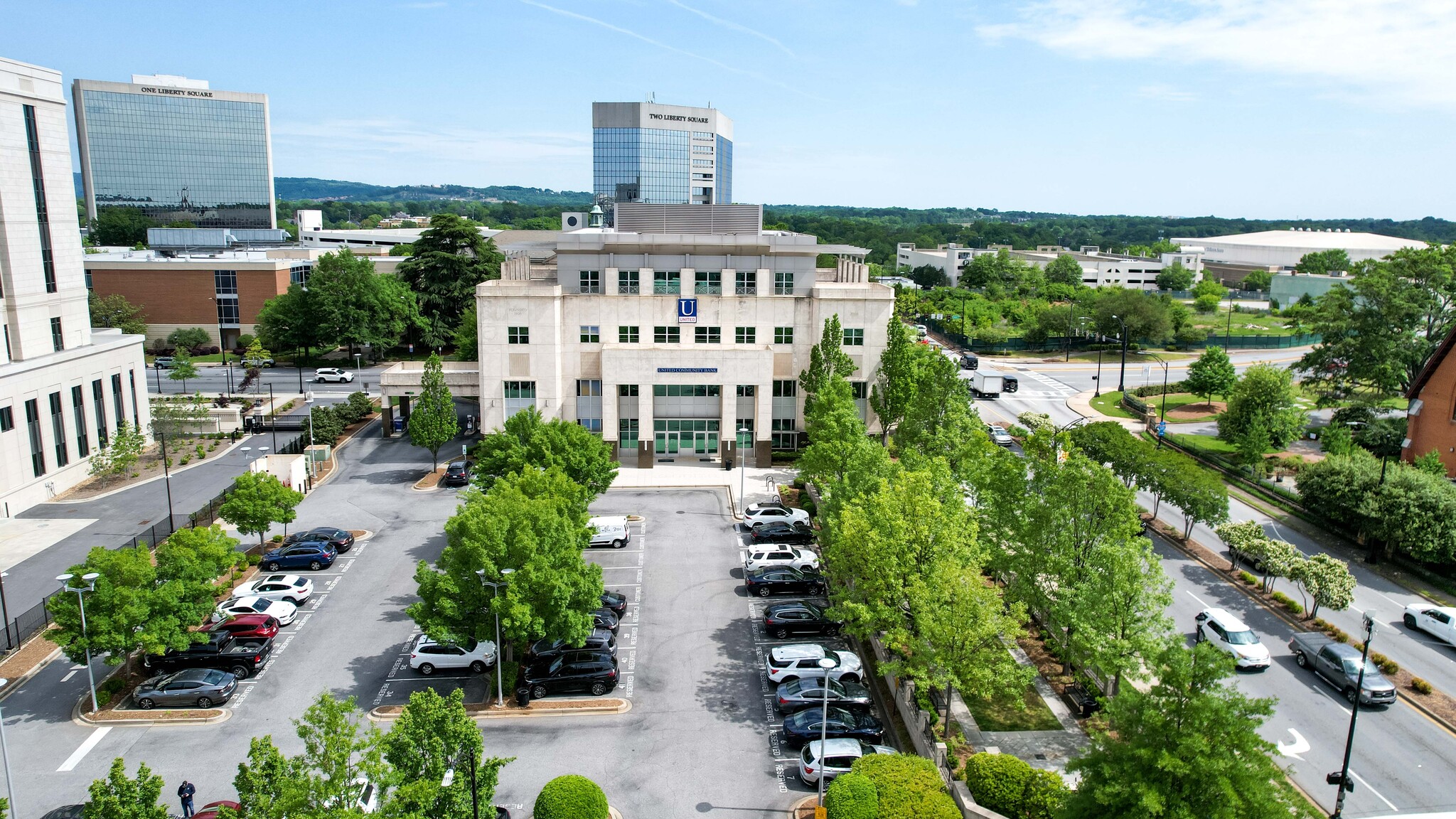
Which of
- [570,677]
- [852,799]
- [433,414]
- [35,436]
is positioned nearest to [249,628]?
[570,677]

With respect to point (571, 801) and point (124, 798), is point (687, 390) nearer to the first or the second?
point (571, 801)

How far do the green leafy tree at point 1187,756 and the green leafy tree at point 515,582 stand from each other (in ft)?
54.2

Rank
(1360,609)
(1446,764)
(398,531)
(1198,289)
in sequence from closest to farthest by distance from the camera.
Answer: (1446,764), (1360,609), (398,531), (1198,289)

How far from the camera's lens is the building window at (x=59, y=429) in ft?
168

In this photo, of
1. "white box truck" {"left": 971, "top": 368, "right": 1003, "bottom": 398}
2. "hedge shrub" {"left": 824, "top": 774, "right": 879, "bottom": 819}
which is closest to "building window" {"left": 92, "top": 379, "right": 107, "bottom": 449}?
"hedge shrub" {"left": 824, "top": 774, "right": 879, "bottom": 819}

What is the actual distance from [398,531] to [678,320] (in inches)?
840

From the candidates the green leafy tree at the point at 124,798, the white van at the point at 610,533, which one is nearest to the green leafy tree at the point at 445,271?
the white van at the point at 610,533

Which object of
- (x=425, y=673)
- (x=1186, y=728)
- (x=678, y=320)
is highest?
(x=678, y=320)

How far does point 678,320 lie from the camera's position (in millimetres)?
57438

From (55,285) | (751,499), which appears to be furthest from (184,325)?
(751,499)

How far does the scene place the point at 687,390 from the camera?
57250 millimetres

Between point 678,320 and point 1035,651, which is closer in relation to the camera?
point 1035,651

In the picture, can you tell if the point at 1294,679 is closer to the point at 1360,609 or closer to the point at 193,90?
the point at 1360,609

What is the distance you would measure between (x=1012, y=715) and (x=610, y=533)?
21.0m
